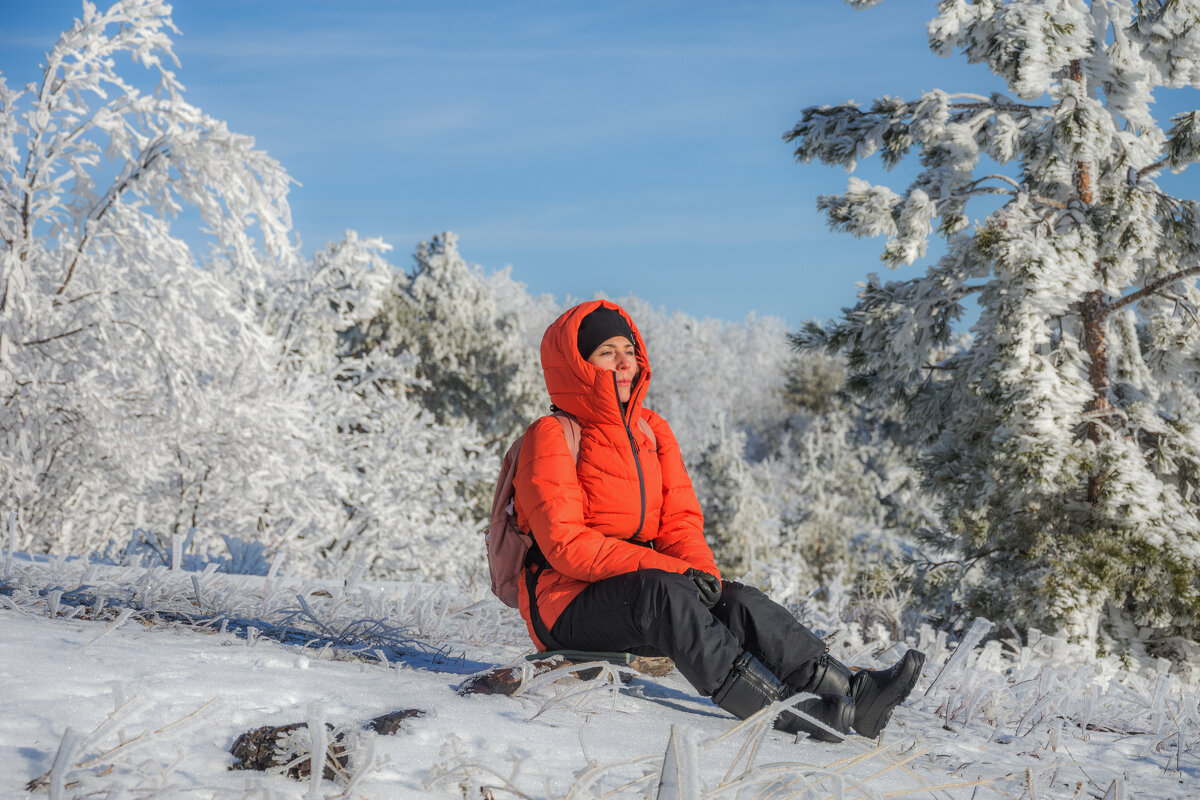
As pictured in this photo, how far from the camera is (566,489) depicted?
2689mm

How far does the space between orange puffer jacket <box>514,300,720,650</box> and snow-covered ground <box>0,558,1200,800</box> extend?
376 mm

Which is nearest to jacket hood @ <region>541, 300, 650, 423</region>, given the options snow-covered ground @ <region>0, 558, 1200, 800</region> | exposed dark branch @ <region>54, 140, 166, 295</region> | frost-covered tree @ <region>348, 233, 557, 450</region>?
snow-covered ground @ <region>0, 558, 1200, 800</region>

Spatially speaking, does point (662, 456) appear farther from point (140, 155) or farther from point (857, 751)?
point (140, 155)

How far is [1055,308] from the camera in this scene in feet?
17.9

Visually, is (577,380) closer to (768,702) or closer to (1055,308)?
(768,702)

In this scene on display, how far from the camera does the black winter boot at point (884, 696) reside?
2303mm

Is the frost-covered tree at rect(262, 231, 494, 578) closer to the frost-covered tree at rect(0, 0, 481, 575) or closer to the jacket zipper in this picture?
the frost-covered tree at rect(0, 0, 481, 575)

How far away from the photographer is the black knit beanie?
2.97 m

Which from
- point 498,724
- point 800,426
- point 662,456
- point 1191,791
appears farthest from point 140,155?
point 800,426

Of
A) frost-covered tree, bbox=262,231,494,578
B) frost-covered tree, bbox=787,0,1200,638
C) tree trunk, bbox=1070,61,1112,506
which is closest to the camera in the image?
frost-covered tree, bbox=787,0,1200,638

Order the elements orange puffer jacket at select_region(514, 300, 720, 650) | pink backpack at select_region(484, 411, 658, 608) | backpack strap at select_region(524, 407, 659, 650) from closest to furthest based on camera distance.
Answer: orange puffer jacket at select_region(514, 300, 720, 650), backpack strap at select_region(524, 407, 659, 650), pink backpack at select_region(484, 411, 658, 608)

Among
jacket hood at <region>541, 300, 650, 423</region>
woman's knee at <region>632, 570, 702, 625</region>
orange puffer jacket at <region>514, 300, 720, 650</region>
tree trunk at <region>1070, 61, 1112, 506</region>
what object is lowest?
woman's knee at <region>632, 570, 702, 625</region>

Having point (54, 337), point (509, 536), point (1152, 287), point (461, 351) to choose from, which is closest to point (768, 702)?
point (509, 536)

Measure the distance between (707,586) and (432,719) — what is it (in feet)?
3.22
